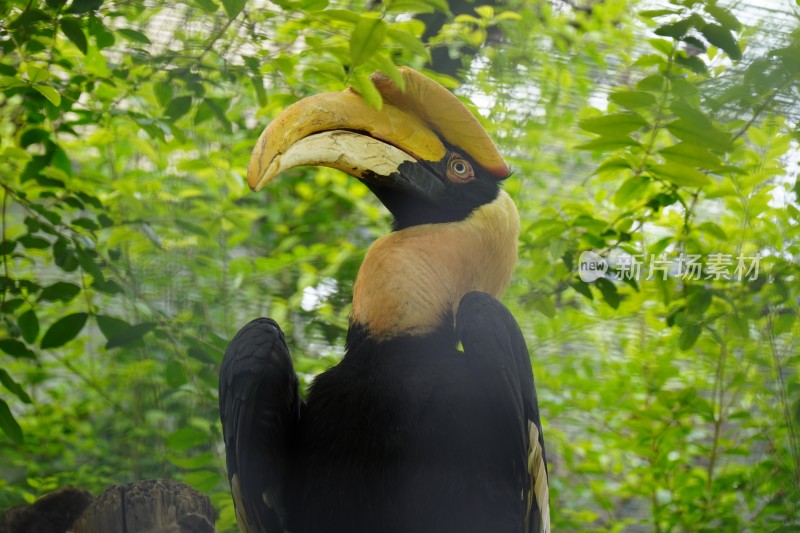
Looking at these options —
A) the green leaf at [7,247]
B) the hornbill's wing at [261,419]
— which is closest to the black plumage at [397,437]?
the hornbill's wing at [261,419]

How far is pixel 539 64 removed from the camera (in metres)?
1.50

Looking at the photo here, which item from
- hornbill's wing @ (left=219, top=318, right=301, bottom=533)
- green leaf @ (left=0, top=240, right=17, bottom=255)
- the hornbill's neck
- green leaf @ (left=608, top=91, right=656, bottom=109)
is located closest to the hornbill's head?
the hornbill's neck

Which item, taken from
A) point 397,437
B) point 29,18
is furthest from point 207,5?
point 397,437

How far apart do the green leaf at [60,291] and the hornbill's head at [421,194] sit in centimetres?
60

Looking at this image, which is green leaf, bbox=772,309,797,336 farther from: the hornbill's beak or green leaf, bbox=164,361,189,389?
green leaf, bbox=164,361,189,389

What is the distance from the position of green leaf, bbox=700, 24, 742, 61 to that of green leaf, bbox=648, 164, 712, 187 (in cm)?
19

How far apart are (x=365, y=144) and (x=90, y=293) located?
76 centimetres

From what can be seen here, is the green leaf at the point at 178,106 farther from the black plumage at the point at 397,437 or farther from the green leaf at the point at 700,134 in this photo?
the green leaf at the point at 700,134

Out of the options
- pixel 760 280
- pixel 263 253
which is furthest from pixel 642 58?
pixel 263 253

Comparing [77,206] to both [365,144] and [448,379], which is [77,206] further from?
[448,379]

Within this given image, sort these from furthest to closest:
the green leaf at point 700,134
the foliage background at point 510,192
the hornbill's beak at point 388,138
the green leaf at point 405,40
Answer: the foliage background at point 510,192 < the green leaf at point 700,134 < the green leaf at point 405,40 < the hornbill's beak at point 388,138

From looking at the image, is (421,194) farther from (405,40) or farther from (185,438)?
(185,438)

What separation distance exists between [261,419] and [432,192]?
395 millimetres

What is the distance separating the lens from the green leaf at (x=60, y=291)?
1.46 m
